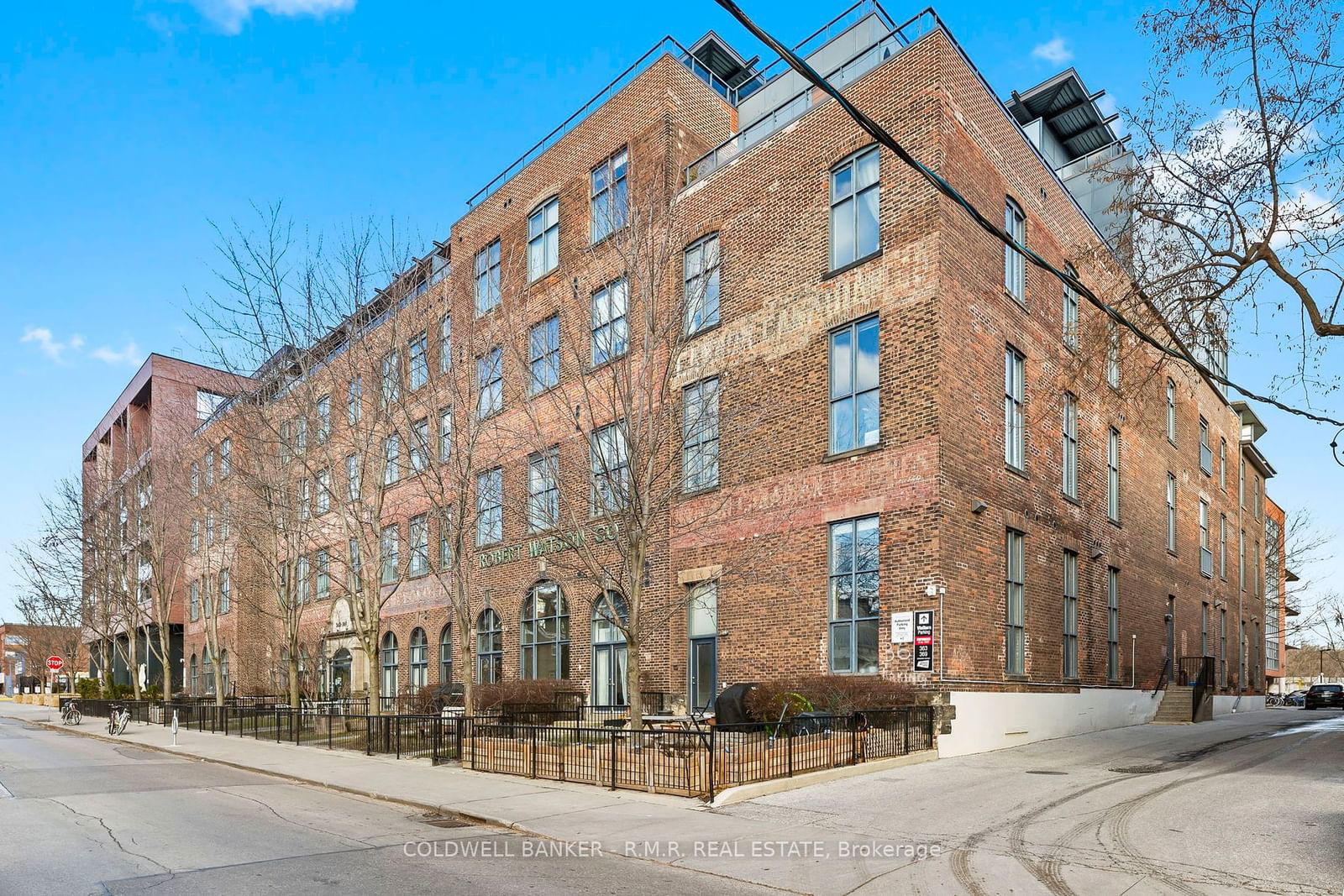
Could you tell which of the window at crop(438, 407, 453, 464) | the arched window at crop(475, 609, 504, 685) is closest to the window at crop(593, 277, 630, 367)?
the window at crop(438, 407, 453, 464)

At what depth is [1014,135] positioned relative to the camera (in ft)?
82.2

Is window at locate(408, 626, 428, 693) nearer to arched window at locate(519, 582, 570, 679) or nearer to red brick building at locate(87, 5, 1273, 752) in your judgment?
red brick building at locate(87, 5, 1273, 752)

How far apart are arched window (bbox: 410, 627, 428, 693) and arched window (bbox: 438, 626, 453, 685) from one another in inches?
39.5

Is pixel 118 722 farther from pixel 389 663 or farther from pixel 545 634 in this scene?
pixel 545 634

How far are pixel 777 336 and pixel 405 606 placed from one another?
797 inches

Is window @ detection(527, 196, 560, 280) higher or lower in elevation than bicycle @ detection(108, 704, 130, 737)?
higher

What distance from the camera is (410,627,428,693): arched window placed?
36125 mm

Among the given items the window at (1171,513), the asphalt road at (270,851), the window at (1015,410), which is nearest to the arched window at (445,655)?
the asphalt road at (270,851)

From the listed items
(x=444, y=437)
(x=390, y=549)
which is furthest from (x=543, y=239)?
(x=390, y=549)

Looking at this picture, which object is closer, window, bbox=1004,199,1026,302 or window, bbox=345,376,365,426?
window, bbox=1004,199,1026,302

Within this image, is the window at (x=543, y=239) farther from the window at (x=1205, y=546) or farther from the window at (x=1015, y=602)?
the window at (x=1205, y=546)

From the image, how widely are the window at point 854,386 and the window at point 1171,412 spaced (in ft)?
58.2

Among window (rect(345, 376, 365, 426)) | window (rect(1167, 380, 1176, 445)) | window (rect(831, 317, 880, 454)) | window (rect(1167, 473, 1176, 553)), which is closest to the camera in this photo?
window (rect(831, 317, 880, 454))

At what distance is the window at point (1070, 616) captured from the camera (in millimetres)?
25391
